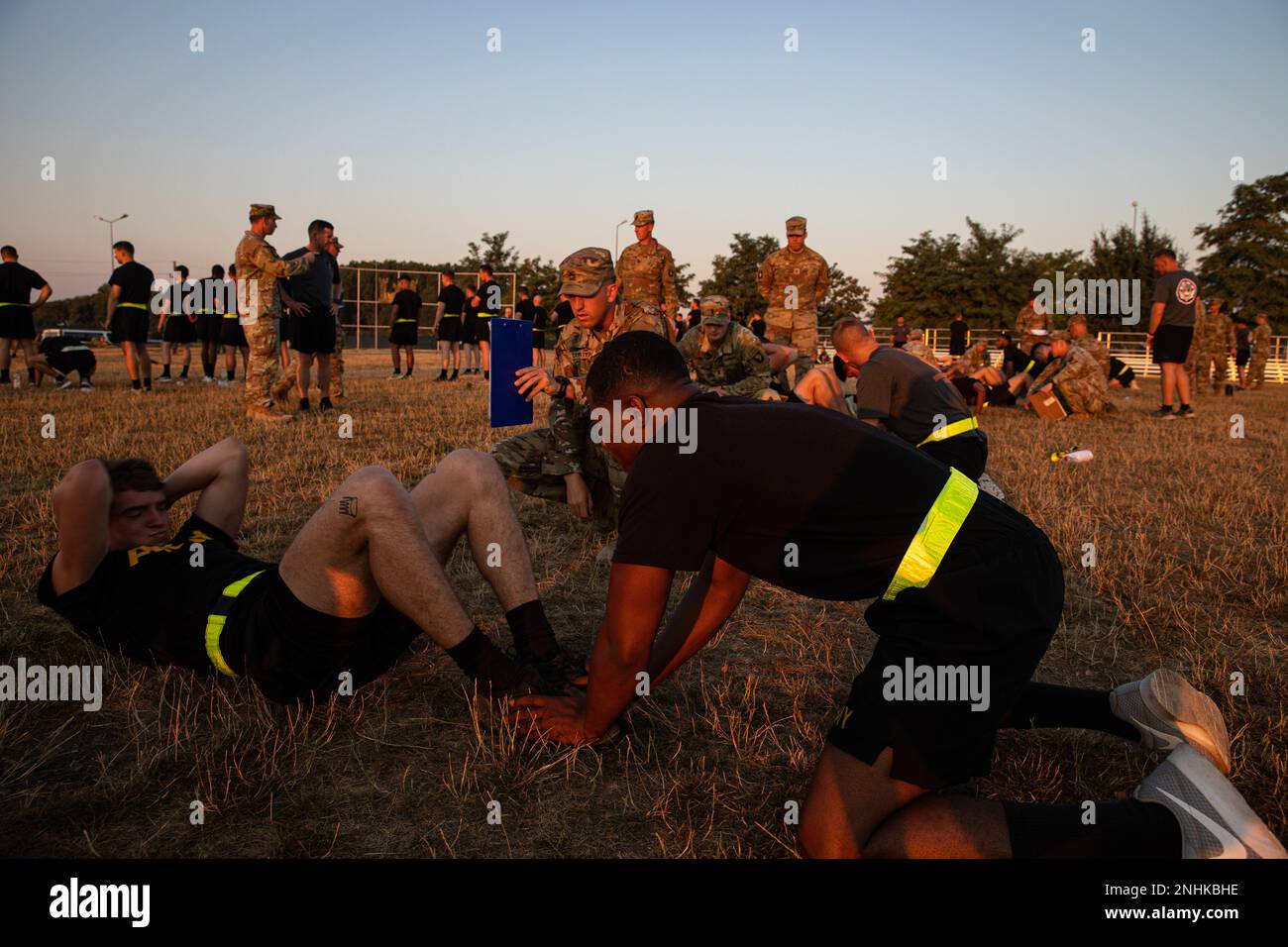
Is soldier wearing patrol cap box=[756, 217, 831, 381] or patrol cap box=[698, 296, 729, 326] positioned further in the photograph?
soldier wearing patrol cap box=[756, 217, 831, 381]

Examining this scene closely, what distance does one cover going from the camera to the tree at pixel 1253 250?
40906 millimetres

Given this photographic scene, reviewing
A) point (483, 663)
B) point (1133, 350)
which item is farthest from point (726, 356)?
point (1133, 350)

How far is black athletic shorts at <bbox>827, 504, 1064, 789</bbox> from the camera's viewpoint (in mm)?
2057

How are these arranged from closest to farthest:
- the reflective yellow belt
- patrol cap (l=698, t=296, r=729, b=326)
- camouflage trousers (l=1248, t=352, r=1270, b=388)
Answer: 1. the reflective yellow belt
2. patrol cap (l=698, t=296, r=729, b=326)
3. camouflage trousers (l=1248, t=352, r=1270, b=388)

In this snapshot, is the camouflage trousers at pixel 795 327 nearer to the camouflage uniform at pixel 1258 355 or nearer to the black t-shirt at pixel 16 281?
the black t-shirt at pixel 16 281

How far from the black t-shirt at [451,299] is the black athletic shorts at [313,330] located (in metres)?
6.72

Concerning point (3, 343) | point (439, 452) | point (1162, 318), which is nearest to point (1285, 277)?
point (1162, 318)

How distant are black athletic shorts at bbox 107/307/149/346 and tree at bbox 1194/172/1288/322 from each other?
44106 millimetres

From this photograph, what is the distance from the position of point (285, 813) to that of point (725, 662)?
183 cm

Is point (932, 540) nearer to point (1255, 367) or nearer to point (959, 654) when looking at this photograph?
point (959, 654)

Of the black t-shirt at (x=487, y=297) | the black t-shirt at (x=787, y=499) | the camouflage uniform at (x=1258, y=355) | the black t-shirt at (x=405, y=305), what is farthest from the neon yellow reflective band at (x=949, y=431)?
the camouflage uniform at (x=1258, y=355)

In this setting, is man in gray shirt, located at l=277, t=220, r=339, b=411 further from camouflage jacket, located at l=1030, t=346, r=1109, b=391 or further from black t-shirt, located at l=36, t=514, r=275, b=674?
camouflage jacket, located at l=1030, t=346, r=1109, b=391

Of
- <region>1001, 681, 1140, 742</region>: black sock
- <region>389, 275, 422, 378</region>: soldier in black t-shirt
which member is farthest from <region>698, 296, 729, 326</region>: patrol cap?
<region>389, 275, 422, 378</region>: soldier in black t-shirt
